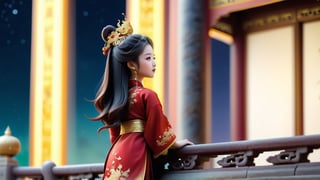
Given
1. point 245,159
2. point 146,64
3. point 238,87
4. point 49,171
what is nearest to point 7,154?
point 49,171

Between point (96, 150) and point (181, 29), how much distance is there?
2854 millimetres

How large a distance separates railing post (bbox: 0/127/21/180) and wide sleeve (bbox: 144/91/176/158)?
7.34 ft

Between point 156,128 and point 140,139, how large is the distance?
0.36ft

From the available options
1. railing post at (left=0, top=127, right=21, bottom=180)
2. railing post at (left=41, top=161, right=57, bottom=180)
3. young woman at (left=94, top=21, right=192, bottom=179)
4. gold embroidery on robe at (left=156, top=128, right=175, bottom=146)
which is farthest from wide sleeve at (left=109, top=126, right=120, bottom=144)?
railing post at (left=0, top=127, right=21, bottom=180)

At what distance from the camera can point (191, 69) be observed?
659cm

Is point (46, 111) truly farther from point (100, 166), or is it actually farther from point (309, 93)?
point (100, 166)

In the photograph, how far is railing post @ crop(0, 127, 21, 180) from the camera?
5.43 m

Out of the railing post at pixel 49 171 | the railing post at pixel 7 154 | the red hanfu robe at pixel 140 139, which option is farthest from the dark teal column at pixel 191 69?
the red hanfu robe at pixel 140 139

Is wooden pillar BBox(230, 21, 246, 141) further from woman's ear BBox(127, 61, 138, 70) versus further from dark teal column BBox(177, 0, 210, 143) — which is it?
woman's ear BBox(127, 61, 138, 70)

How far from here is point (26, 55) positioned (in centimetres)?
956

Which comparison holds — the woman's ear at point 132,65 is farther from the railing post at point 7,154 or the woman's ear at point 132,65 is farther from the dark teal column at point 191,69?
the dark teal column at point 191,69

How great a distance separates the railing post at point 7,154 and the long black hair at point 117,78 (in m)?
2.01

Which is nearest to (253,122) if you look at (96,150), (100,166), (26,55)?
(96,150)

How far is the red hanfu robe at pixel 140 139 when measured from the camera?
3482mm
